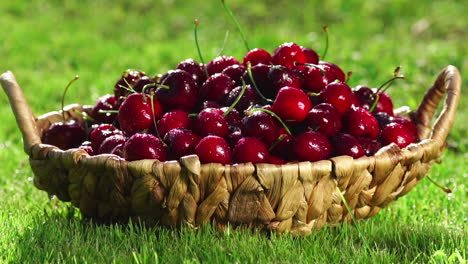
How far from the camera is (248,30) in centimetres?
691

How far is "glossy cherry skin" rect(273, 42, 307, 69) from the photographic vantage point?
2662 millimetres

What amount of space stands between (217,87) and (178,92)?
0.15 meters

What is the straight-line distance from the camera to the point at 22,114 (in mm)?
2562

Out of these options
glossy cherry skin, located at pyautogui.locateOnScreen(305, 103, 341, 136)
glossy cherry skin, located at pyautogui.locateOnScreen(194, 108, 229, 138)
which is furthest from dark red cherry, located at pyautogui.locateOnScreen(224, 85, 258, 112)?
glossy cherry skin, located at pyautogui.locateOnScreen(305, 103, 341, 136)

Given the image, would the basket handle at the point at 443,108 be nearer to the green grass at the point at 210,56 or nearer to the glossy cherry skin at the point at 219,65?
the green grass at the point at 210,56

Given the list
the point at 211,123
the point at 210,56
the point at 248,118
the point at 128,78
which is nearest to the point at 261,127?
the point at 248,118

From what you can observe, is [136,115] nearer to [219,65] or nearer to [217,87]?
[217,87]

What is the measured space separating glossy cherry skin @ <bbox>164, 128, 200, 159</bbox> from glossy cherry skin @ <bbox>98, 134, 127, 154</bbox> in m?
0.18

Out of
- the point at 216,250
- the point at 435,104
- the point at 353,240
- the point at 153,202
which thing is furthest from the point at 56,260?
the point at 435,104

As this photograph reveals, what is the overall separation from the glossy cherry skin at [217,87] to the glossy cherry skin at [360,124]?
46cm

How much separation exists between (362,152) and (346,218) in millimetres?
285

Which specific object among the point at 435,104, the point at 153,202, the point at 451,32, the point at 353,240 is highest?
the point at 451,32

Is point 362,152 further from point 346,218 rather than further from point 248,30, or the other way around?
point 248,30

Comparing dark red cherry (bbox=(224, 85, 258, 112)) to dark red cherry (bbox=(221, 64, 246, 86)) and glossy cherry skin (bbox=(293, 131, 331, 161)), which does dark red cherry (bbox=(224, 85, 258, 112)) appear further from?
glossy cherry skin (bbox=(293, 131, 331, 161))
